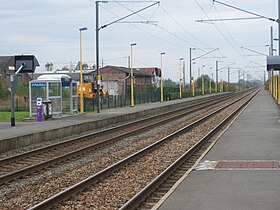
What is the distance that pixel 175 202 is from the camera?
9.49 m

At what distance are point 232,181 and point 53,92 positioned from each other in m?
22.9

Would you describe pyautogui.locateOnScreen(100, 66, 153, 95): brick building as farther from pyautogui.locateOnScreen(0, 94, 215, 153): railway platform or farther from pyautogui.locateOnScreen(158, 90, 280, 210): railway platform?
pyautogui.locateOnScreen(158, 90, 280, 210): railway platform

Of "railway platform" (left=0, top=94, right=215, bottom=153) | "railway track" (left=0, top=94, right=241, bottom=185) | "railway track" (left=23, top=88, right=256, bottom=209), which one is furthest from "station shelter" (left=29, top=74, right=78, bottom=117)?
"railway track" (left=23, top=88, right=256, bottom=209)

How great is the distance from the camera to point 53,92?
3325 cm

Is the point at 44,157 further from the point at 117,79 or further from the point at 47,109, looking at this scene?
the point at 117,79

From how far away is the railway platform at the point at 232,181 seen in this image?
9.25 metres

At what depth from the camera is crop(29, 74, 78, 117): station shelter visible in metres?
32.1

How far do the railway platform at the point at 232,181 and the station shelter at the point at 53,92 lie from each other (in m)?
15.1

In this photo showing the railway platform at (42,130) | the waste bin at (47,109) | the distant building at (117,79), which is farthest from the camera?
the distant building at (117,79)

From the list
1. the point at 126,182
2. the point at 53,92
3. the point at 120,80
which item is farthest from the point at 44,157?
the point at 120,80

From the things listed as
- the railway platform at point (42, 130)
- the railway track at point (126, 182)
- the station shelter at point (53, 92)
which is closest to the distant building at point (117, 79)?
the station shelter at point (53, 92)

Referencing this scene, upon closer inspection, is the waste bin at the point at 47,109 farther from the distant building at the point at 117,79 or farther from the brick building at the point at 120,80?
the brick building at the point at 120,80

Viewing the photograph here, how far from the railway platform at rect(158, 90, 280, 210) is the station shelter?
15.1 metres

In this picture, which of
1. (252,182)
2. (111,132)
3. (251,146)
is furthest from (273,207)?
(111,132)
